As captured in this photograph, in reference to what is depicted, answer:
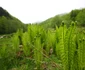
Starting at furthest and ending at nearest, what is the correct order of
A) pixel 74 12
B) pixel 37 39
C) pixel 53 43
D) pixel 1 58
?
pixel 74 12, pixel 53 43, pixel 1 58, pixel 37 39

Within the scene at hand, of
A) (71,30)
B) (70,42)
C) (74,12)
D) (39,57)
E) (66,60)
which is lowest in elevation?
(39,57)

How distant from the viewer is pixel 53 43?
4.77 meters

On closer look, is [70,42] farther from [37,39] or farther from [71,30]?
[37,39]

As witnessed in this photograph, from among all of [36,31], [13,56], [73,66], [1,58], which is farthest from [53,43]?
[73,66]

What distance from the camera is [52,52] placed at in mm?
4902

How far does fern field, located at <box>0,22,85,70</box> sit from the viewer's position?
5.35 ft

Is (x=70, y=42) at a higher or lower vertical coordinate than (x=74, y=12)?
lower

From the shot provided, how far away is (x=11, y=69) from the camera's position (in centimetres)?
390

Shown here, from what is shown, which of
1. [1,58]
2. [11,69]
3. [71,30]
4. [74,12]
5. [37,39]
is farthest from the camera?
[74,12]

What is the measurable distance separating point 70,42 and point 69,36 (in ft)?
0.19

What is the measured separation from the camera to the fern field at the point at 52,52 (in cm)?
163

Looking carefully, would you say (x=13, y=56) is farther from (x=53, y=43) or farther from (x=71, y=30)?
(x=71, y=30)

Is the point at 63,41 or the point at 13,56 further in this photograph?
the point at 13,56

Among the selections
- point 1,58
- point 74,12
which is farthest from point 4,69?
point 74,12
